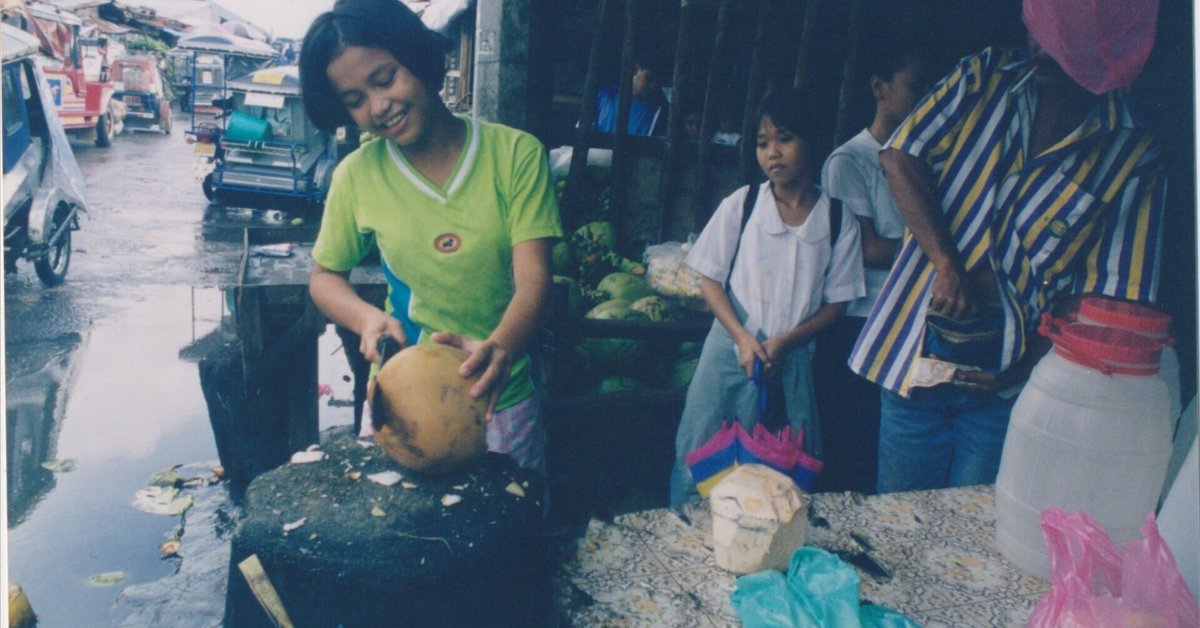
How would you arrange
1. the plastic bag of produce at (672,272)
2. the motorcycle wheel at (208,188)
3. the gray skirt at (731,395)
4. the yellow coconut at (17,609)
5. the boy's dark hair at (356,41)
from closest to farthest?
the yellow coconut at (17,609)
the boy's dark hair at (356,41)
the gray skirt at (731,395)
the plastic bag of produce at (672,272)
the motorcycle wheel at (208,188)

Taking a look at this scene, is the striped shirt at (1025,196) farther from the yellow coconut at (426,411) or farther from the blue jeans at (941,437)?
the yellow coconut at (426,411)

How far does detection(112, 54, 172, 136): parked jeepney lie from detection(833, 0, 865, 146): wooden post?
47.2 ft

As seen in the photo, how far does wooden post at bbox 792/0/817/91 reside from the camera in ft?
13.3

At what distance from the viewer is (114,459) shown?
4664 mm

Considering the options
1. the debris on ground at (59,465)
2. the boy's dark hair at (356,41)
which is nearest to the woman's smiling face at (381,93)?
the boy's dark hair at (356,41)

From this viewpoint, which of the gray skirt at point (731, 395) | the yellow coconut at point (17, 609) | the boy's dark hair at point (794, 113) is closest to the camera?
the yellow coconut at point (17, 609)

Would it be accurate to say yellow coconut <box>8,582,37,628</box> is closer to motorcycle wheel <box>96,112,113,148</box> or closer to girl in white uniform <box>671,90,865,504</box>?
girl in white uniform <box>671,90,865,504</box>

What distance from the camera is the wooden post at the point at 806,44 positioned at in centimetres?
405

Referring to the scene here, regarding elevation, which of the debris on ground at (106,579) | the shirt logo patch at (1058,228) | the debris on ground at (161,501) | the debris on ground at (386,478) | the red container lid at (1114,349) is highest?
the shirt logo patch at (1058,228)

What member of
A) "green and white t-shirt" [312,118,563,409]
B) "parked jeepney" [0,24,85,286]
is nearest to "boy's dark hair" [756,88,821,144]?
"green and white t-shirt" [312,118,563,409]

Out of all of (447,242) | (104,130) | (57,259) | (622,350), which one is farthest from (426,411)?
(104,130)

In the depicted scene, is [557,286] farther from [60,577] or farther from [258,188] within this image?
[258,188]

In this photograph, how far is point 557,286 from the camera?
3.30m

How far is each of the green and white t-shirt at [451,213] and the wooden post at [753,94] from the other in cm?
246
